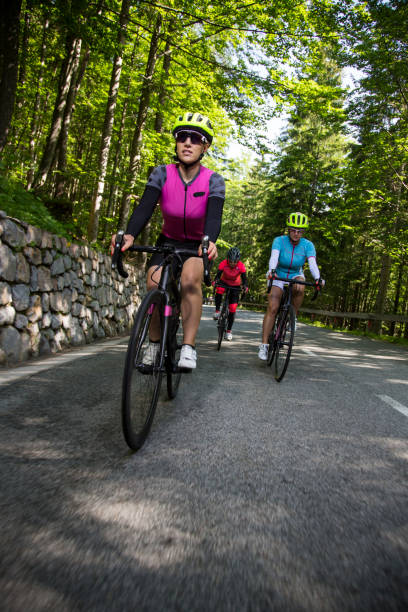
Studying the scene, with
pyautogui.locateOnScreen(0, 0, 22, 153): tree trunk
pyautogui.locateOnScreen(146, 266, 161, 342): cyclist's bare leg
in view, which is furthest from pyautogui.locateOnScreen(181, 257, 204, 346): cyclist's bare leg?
pyautogui.locateOnScreen(0, 0, 22, 153): tree trunk

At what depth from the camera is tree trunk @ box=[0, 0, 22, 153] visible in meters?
7.16

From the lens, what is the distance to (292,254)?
6496mm

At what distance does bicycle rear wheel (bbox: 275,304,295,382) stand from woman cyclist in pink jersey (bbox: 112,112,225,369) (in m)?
2.30

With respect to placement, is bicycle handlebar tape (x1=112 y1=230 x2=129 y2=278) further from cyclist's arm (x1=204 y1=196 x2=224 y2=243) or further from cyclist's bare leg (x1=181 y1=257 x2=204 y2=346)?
cyclist's arm (x1=204 y1=196 x2=224 y2=243)

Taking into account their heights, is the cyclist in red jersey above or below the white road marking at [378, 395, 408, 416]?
above

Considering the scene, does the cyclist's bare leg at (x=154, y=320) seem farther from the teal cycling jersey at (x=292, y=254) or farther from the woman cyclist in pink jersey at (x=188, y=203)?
the teal cycling jersey at (x=292, y=254)

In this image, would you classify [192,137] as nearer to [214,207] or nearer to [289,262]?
[214,207]

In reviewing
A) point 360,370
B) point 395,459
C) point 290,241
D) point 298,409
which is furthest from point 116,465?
point 360,370

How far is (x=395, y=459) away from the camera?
2949mm

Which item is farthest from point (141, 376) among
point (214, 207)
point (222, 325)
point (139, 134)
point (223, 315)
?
point (139, 134)

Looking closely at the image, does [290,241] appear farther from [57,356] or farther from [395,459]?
[395,459]

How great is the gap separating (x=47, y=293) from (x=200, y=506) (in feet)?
15.8

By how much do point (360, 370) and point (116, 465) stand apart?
5494 mm

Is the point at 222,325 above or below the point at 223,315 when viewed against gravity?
below
